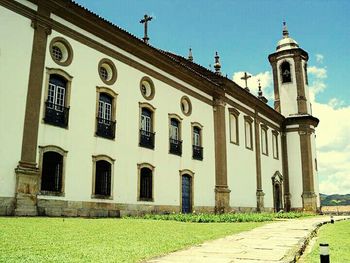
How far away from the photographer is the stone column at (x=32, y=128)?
12.3 m

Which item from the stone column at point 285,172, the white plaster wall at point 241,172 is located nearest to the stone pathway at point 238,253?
the white plaster wall at point 241,172

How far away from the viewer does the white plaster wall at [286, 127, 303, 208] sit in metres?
32.3

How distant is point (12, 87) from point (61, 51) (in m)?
2.92

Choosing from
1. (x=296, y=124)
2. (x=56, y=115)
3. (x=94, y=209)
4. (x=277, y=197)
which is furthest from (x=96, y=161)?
(x=296, y=124)

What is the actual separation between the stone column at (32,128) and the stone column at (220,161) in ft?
39.9

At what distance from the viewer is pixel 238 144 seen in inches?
1005

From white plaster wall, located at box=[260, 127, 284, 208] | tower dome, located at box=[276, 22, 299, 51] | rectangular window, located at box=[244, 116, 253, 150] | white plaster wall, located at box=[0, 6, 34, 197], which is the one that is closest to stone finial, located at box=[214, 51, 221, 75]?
rectangular window, located at box=[244, 116, 253, 150]

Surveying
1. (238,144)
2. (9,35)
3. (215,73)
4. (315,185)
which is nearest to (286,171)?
(315,185)

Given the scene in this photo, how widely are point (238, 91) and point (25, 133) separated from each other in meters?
16.5

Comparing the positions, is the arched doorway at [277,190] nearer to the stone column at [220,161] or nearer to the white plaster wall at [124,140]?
the stone column at [220,161]

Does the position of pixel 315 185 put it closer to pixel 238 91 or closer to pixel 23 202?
pixel 238 91

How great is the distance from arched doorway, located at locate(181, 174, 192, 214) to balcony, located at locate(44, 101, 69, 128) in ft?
25.9

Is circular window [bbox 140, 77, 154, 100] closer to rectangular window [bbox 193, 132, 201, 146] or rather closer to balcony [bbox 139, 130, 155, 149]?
balcony [bbox 139, 130, 155, 149]

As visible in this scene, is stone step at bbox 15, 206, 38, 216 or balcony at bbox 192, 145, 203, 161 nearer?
stone step at bbox 15, 206, 38, 216
